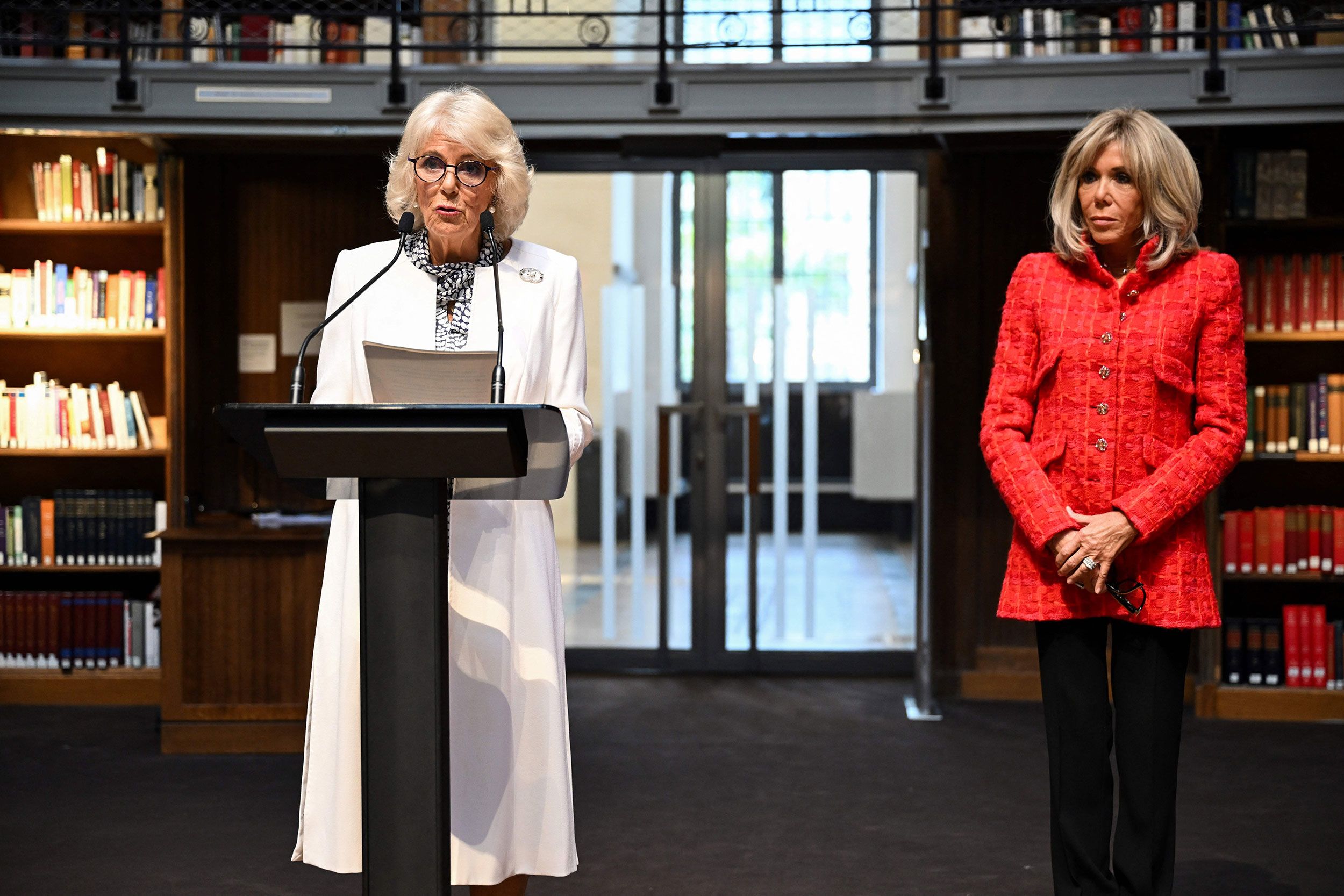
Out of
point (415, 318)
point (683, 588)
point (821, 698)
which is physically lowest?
point (821, 698)

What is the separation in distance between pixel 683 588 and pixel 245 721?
2300mm

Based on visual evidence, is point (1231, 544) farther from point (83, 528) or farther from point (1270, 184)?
point (83, 528)

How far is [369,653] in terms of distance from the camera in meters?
1.76

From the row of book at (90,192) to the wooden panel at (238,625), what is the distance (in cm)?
182

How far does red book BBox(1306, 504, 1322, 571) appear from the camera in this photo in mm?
5281

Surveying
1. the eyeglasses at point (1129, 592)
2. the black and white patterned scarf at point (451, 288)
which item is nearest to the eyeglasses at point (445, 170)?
the black and white patterned scarf at point (451, 288)

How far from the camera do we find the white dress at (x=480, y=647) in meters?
2.10

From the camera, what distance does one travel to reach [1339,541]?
528 cm

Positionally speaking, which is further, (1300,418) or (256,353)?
(256,353)

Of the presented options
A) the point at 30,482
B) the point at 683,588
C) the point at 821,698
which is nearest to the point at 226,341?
the point at 30,482

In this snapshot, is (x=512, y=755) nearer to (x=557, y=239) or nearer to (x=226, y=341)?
(x=226, y=341)

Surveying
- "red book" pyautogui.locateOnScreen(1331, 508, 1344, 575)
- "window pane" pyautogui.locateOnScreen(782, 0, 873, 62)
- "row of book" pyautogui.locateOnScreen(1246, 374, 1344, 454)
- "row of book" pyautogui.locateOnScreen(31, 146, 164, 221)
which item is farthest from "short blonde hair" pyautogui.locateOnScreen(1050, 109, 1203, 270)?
"row of book" pyautogui.locateOnScreen(31, 146, 164, 221)

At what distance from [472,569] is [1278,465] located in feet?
15.1

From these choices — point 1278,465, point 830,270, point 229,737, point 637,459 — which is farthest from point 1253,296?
point 229,737
